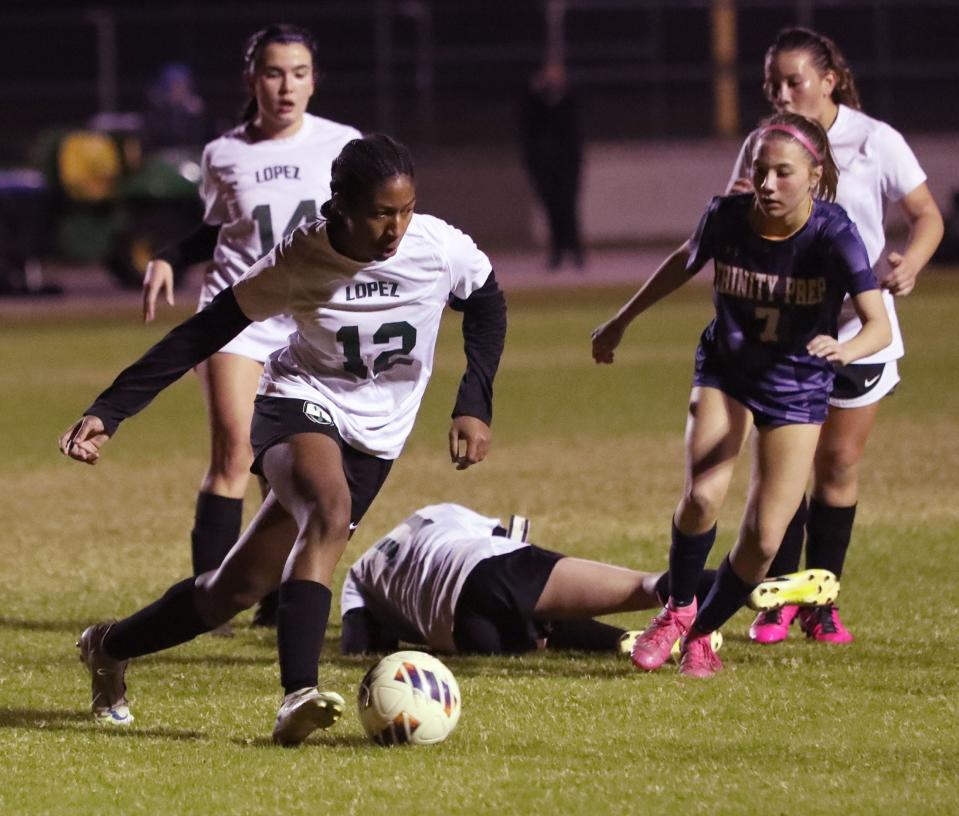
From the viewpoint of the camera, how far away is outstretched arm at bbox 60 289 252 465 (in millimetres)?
4648

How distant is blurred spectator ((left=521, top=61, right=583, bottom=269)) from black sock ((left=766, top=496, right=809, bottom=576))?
16.6 meters

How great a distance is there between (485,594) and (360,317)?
127cm

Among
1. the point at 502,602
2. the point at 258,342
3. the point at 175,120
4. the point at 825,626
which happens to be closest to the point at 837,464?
the point at 825,626

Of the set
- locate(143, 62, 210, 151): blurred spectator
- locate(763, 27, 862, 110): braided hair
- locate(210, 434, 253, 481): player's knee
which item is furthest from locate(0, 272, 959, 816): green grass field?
locate(143, 62, 210, 151): blurred spectator

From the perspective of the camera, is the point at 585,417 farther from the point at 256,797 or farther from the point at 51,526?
the point at 256,797

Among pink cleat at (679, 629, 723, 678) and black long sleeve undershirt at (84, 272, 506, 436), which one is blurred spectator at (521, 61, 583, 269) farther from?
black long sleeve undershirt at (84, 272, 506, 436)

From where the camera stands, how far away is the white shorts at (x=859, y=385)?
6.07 m

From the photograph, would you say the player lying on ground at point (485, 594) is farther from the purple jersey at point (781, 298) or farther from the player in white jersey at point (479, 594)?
the purple jersey at point (781, 298)

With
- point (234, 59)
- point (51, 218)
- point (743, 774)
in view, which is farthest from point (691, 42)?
→ point (743, 774)

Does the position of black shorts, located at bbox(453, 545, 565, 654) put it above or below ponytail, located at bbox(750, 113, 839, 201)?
below

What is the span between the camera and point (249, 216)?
6500 millimetres

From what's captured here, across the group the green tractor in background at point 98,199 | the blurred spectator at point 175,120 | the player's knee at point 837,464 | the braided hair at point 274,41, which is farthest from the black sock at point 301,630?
the blurred spectator at point 175,120

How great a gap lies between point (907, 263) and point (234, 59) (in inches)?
949

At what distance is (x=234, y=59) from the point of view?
2883cm
